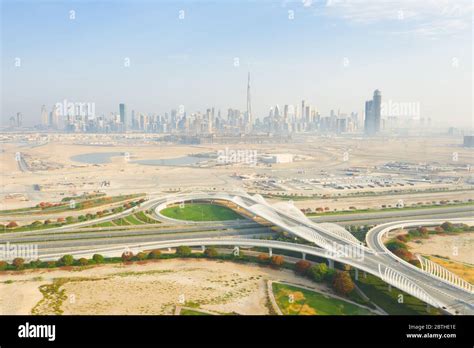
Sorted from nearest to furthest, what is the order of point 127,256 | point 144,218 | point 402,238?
1. point 127,256
2. point 402,238
3. point 144,218

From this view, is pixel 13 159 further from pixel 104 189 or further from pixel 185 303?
pixel 185 303

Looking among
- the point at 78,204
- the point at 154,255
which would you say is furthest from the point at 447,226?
the point at 78,204

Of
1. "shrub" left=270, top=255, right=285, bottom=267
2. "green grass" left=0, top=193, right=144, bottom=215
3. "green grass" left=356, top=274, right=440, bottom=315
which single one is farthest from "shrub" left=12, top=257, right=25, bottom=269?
"green grass" left=356, top=274, right=440, bottom=315

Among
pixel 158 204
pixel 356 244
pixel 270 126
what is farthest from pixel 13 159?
pixel 270 126

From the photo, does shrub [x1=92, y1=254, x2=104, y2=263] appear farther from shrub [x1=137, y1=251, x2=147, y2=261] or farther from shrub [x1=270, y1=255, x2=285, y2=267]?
shrub [x1=270, y1=255, x2=285, y2=267]

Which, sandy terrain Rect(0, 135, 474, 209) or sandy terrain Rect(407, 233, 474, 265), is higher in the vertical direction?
sandy terrain Rect(0, 135, 474, 209)

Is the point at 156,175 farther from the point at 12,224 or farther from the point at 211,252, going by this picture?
the point at 211,252
